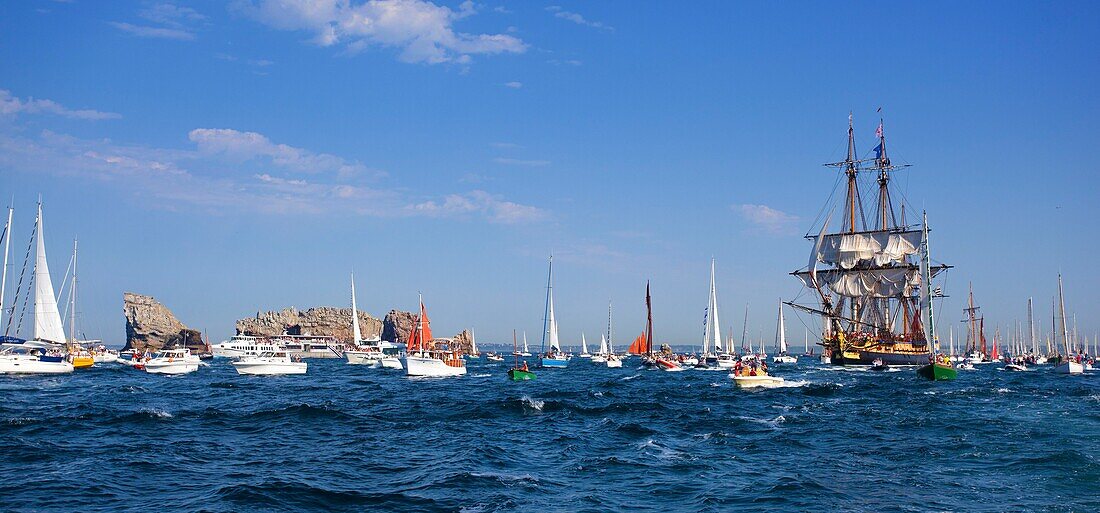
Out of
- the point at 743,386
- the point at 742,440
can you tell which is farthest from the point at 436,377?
the point at 742,440

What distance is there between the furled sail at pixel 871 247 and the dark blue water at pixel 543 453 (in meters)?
77.7

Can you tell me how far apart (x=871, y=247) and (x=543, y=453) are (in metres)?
112

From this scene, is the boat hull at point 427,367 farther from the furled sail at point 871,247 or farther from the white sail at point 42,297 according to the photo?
the furled sail at point 871,247

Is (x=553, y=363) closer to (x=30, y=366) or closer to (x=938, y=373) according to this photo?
(x=938, y=373)

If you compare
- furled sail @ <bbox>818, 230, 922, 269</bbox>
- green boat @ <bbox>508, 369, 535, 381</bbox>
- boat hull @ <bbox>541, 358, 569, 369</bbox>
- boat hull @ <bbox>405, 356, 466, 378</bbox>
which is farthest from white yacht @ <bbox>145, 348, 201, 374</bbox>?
furled sail @ <bbox>818, 230, 922, 269</bbox>

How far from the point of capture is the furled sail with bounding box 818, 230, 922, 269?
128 m

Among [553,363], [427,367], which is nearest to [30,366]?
[427,367]

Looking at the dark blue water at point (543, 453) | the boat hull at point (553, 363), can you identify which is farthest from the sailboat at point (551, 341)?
the dark blue water at point (543, 453)

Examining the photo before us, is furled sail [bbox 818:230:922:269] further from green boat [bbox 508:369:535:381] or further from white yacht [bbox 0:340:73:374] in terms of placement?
white yacht [bbox 0:340:73:374]

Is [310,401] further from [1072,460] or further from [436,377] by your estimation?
[1072,460]

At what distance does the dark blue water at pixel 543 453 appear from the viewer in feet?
72.0

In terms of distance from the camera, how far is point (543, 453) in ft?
101

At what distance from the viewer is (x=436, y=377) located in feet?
264

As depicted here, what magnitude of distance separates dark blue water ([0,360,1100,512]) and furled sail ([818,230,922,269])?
7775cm
